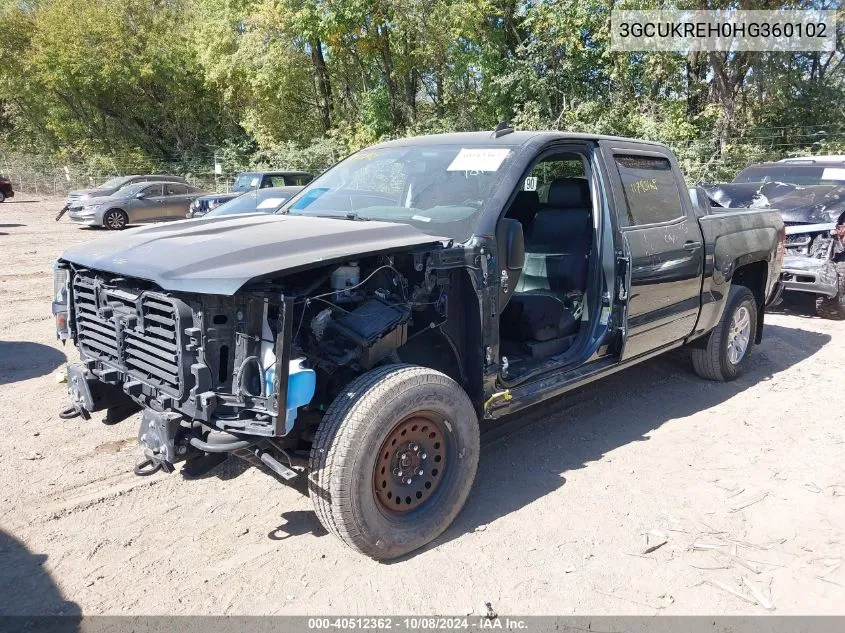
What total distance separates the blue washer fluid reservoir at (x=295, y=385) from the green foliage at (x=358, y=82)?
1637cm

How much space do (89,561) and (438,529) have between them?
169 centimetres

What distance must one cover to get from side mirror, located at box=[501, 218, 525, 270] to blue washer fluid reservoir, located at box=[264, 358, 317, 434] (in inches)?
51.6

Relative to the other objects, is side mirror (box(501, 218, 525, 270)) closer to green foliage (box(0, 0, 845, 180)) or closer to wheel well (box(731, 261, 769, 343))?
wheel well (box(731, 261, 769, 343))

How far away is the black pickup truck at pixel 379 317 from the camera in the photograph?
2.81m

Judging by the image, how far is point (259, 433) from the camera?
2773 mm

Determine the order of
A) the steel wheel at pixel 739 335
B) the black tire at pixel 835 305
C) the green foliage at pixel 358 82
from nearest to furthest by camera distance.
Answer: the steel wheel at pixel 739 335 → the black tire at pixel 835 305 → the green foliage at pixel 358 82

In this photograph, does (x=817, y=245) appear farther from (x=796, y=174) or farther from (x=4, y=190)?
(x=4, y=190)

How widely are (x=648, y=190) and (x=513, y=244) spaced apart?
5.73ft

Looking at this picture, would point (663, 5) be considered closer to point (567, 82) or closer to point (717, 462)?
point (567, 82)

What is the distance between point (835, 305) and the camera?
8664mm

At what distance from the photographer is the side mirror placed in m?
3.53

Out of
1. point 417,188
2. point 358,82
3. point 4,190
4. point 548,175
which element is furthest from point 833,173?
point 4,190

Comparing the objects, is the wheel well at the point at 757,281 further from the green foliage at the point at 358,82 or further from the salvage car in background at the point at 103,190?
the salvage car in background at the point at 103,190

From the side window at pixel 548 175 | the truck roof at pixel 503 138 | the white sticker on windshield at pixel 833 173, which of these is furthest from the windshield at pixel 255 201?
the white sticker on windshield at pixel 833 173
